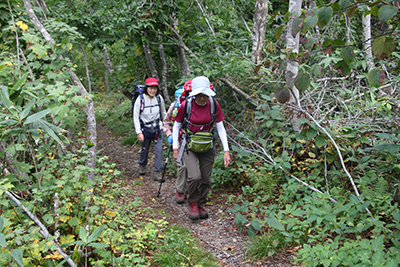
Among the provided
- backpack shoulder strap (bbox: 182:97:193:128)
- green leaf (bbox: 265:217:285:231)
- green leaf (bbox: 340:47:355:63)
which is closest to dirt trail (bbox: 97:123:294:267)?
green leaf (bbox: 265:217:285:231)

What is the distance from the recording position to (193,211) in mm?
4879

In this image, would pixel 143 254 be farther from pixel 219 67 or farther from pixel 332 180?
pixel 219 67

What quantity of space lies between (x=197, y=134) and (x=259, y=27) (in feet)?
12.9

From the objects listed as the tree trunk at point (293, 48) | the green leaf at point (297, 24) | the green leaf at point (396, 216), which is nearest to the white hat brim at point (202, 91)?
the tree trunk at point (293, 48)

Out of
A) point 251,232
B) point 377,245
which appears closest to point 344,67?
point 377,245

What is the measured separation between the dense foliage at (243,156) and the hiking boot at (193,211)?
0.71m

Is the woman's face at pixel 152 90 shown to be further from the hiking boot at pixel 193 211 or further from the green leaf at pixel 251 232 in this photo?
the green leaf at pixel 251 232

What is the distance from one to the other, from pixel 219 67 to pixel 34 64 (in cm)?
372

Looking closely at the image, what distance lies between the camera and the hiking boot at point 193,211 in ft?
15.9

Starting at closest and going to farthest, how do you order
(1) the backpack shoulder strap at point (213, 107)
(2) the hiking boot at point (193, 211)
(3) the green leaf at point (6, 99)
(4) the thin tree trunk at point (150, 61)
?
(3) the green leaf at point (6, 99) < (1) the backpack shoulder strap at point (213, 107) < (2) the hiking boot at point (193, 211) < (4) the thin tree trunk at point (150, 61)

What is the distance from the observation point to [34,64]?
4508 millimetres

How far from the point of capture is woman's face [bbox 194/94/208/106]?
440cm

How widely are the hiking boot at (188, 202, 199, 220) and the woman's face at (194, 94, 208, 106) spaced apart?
1.81 metres

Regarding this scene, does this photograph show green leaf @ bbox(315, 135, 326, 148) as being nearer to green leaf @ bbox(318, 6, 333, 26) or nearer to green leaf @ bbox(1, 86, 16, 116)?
green leaf @ bbox(318, 6, 333, 26)
